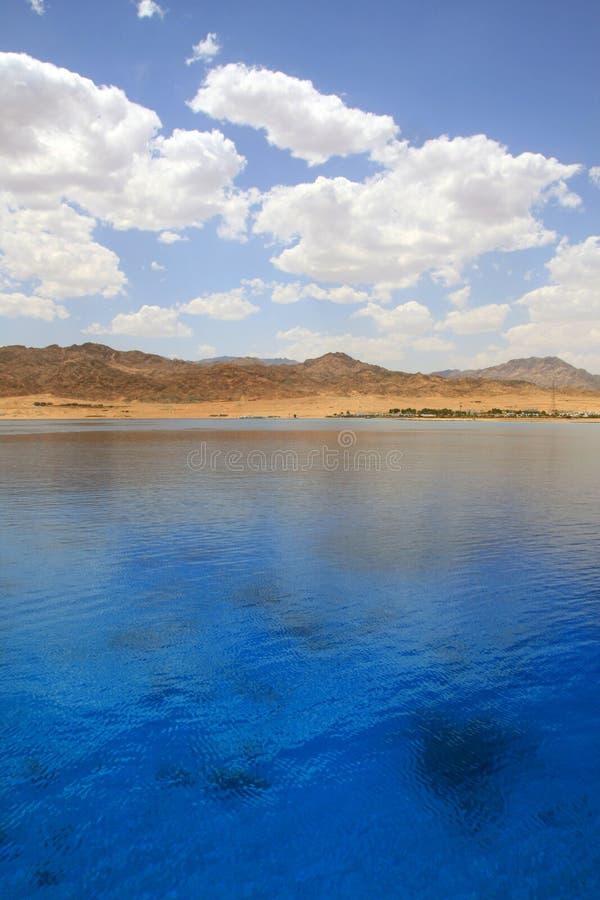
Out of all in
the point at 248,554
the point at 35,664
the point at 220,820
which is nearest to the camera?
the point at 220,820

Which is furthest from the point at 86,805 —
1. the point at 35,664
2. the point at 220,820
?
the point at 35,664

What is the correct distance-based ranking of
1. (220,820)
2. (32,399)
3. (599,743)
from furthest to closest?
1. (32,399)
2. (599,743)
3. (220,820)

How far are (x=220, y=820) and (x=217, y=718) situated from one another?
260 cm

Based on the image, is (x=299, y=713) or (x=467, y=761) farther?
(x=299, y=713)

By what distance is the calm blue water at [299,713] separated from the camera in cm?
884

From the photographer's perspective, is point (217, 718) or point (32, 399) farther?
point (32, 399)

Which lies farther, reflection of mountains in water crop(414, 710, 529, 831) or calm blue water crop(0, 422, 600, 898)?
reflection of mountains in water crop(414, 710, 529, 831)

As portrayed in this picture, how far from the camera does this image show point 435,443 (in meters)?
78.0

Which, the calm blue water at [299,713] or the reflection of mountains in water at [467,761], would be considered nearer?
the calm blue water at [299,713]

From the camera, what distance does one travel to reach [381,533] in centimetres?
2712

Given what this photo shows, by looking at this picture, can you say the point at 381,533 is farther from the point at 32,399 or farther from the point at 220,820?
the point at 32,399

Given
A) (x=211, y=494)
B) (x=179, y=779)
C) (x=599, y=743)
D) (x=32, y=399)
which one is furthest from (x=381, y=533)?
(x=32, y=399)

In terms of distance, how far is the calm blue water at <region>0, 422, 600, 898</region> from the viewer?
8.84 m

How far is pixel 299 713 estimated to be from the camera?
12.2 m
